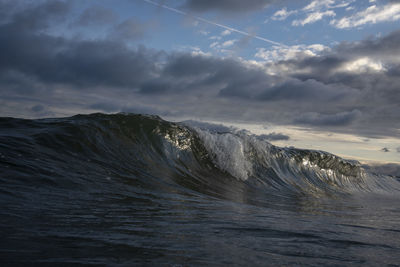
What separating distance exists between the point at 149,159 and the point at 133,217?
6077 mm

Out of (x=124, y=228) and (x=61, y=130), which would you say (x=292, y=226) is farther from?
(x=61, y=130)

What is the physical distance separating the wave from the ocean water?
5 centimetres

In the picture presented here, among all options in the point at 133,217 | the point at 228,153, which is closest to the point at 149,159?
the point at 228,153

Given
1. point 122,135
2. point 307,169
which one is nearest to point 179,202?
point 122,135

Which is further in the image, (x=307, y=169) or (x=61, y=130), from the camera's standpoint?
(x=307, y=169)

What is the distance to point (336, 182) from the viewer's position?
60.8 ft

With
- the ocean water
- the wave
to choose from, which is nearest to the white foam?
the wave

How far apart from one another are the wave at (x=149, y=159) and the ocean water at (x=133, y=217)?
49 millimetres

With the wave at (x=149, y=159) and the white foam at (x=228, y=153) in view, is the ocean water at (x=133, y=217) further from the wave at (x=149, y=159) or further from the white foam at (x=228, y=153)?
the white foam at (x=228, y=153)

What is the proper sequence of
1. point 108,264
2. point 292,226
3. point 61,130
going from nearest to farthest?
point 108,264 < point 292,226 < point 61,130

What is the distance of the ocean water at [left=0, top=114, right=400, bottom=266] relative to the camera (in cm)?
257

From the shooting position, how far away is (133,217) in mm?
3971

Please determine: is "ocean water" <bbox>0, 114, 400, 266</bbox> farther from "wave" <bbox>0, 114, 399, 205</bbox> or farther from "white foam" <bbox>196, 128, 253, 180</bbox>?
"white foam" <bbox>196, 128, 253, 180</bbox>

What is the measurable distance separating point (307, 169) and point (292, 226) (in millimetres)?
14262
